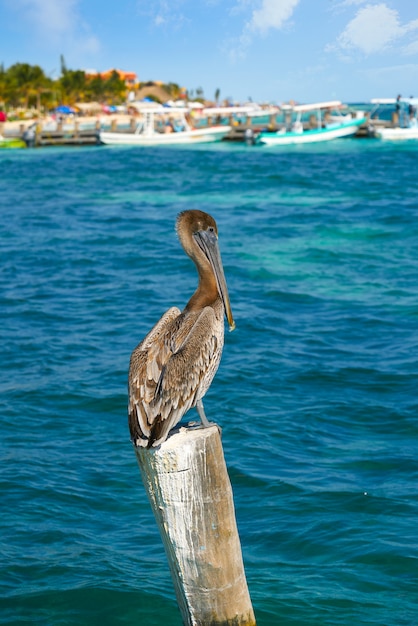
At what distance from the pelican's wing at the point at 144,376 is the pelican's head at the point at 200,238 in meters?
0.47

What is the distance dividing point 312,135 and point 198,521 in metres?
50.8

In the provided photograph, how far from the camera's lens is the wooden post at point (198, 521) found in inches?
149

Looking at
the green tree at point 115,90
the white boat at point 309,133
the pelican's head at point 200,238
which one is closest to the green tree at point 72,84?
the green tree at point 115,90

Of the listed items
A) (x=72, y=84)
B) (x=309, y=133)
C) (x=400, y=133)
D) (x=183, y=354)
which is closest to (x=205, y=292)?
(x=183, y=354)

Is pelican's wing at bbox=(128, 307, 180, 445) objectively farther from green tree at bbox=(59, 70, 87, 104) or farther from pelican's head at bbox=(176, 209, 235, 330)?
green tree at bbox=(59, 70, 87, 104)

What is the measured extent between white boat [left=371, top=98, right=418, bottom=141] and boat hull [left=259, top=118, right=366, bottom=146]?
1.62 m

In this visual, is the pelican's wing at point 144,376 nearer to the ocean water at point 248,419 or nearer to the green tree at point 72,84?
the ocean water at point 248,419

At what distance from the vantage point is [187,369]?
434 cm

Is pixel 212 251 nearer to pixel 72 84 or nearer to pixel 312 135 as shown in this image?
pixel 312 135

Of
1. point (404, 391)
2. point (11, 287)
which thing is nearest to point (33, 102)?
point (11, 287)

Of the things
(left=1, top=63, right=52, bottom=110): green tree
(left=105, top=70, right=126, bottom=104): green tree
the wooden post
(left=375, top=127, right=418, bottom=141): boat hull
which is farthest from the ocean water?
(left=105, top=70, right=126, bottom=104): green tree

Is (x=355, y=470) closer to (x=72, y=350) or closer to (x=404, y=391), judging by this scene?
(x=404, y=391)

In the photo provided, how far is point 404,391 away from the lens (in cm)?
932

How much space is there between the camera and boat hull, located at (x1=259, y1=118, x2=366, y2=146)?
171ft
